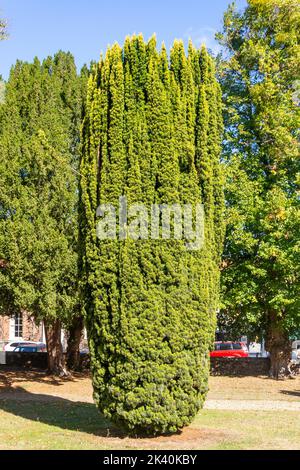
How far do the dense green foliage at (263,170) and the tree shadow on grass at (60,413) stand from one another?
7.72 meters

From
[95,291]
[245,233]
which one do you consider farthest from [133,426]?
[245,233]

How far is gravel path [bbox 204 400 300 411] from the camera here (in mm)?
14195

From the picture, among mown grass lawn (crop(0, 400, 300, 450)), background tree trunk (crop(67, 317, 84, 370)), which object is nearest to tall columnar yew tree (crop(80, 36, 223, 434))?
mown grass lawn (crop(0, 400, 300, 450))

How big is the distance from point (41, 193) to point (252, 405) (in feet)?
31.8

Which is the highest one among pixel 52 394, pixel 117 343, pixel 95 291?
pixel 95 291

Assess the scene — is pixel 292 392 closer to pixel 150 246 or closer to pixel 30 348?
pixel 150 246

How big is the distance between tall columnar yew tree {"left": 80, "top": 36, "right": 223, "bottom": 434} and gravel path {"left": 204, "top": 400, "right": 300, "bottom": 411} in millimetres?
5511

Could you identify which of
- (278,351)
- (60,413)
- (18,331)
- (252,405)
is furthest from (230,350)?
(60,413)

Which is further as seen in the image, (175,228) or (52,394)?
(52,394)

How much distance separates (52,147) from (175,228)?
11170 mm

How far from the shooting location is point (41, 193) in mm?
18531

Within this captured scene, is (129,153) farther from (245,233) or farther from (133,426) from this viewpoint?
(245,233)

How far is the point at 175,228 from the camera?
Answer: 905cm

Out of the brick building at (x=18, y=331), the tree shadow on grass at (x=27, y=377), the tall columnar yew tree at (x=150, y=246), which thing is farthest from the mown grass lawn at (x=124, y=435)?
the brick building at (x=18, y=331)
